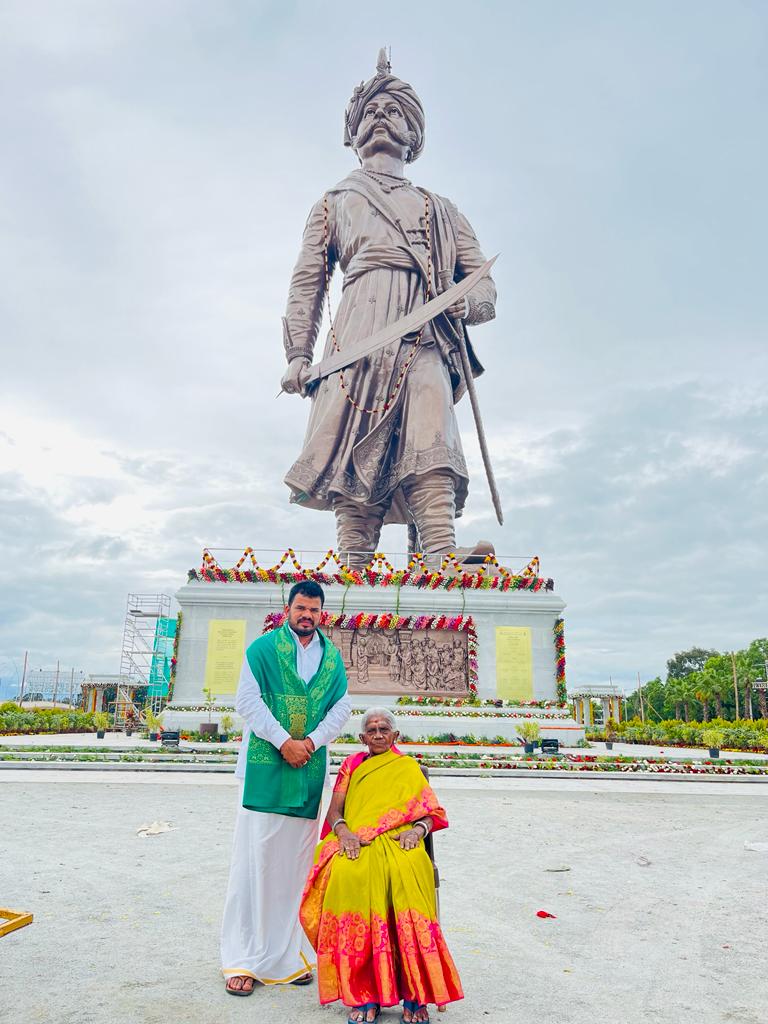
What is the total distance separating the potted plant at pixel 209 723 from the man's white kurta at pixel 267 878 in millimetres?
9092

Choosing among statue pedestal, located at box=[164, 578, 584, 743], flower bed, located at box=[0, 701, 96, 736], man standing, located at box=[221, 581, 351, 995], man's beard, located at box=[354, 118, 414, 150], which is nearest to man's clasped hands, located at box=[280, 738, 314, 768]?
man standing, located at box=[221, 581, 351, 995]

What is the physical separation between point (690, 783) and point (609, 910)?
5.85 metres

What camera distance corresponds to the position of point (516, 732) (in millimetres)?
12383

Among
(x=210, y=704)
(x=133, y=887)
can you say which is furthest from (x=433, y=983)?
(x=210, y=704)

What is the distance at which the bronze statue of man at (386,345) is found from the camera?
1520 cm

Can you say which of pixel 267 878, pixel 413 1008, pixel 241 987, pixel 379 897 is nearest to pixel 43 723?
pixel 267 878

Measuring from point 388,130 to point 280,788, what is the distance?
16.4 metres

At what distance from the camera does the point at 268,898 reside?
3.25m

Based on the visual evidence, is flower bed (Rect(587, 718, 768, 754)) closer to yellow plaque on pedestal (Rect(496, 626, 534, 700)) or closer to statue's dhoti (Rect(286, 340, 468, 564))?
yellow plaque on pedestal (Rect(496, 626, 534, 700))

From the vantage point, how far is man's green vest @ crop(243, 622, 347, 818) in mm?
3311

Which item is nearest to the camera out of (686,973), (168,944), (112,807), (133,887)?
(686,973)

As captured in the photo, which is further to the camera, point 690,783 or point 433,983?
point 690,783

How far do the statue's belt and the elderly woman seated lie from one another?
12877mm

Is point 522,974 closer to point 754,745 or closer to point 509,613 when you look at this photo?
point 509,613
